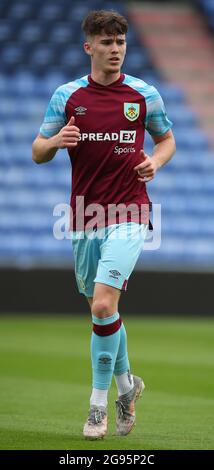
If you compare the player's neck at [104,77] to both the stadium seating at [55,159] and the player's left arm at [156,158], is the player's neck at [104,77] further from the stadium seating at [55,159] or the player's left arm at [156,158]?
the stadium seating at [55,159]

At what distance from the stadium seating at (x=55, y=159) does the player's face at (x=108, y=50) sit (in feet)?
32.7

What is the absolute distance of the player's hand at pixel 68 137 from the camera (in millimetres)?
6152

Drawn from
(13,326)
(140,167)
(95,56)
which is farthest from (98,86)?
(13,326)

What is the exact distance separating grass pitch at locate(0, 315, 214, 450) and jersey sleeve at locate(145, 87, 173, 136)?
1759 mm

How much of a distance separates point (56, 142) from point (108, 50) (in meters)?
0.61

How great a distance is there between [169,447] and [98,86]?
2106 mm

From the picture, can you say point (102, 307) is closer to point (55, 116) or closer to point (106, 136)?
point (106, 136)

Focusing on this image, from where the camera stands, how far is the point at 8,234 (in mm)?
17781

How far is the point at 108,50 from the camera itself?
6.34m

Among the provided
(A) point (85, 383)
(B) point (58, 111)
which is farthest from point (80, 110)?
(A) point (85, 383)

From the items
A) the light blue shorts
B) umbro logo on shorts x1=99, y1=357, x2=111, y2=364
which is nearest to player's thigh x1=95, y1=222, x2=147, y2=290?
the light blue shorts

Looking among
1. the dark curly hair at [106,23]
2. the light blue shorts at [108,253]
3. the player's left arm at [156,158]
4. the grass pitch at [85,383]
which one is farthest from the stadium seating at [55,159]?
the dark curly hair at [106,23]

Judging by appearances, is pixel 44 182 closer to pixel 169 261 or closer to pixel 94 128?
pixel 169 261

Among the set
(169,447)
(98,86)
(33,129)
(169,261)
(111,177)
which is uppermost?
(98,86)
